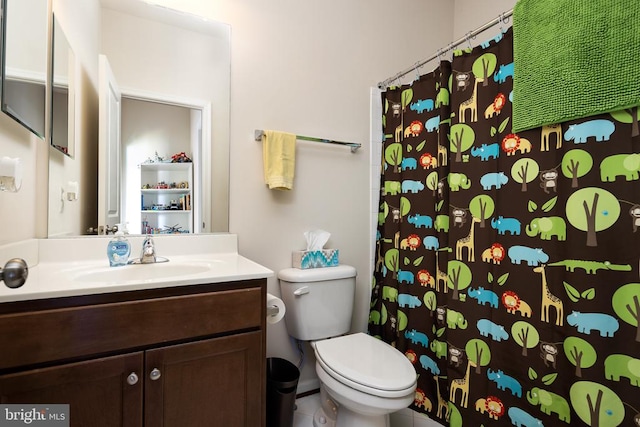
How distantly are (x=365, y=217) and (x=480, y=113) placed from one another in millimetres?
851

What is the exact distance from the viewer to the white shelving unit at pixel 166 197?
1370 millimetres

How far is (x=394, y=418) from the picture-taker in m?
1.56

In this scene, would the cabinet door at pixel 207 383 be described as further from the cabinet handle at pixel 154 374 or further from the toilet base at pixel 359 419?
the toilet base at pixel 359 419

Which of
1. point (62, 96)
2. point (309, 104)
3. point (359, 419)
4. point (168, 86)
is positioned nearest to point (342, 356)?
point (359, 419)

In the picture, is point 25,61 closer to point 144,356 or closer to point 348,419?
point 144,356

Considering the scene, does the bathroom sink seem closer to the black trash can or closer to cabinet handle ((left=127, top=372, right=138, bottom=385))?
cabinet handle ((left=127, top=372, right=138, bottom=385))

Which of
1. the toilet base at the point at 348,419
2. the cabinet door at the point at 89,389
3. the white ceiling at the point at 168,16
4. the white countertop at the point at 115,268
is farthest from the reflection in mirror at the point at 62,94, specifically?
the toilet base at the point at 348,419

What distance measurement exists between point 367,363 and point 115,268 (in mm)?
1035

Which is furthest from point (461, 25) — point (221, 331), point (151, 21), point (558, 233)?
point (221, 331)

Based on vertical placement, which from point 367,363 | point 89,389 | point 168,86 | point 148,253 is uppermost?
point 168,86

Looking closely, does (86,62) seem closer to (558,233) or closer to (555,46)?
(555,46)

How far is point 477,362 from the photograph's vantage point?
4.16 ft

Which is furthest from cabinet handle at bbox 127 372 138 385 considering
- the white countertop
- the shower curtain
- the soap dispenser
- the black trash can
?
the shower curtain

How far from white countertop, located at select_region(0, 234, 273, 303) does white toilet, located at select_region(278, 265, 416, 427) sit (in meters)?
0.39
